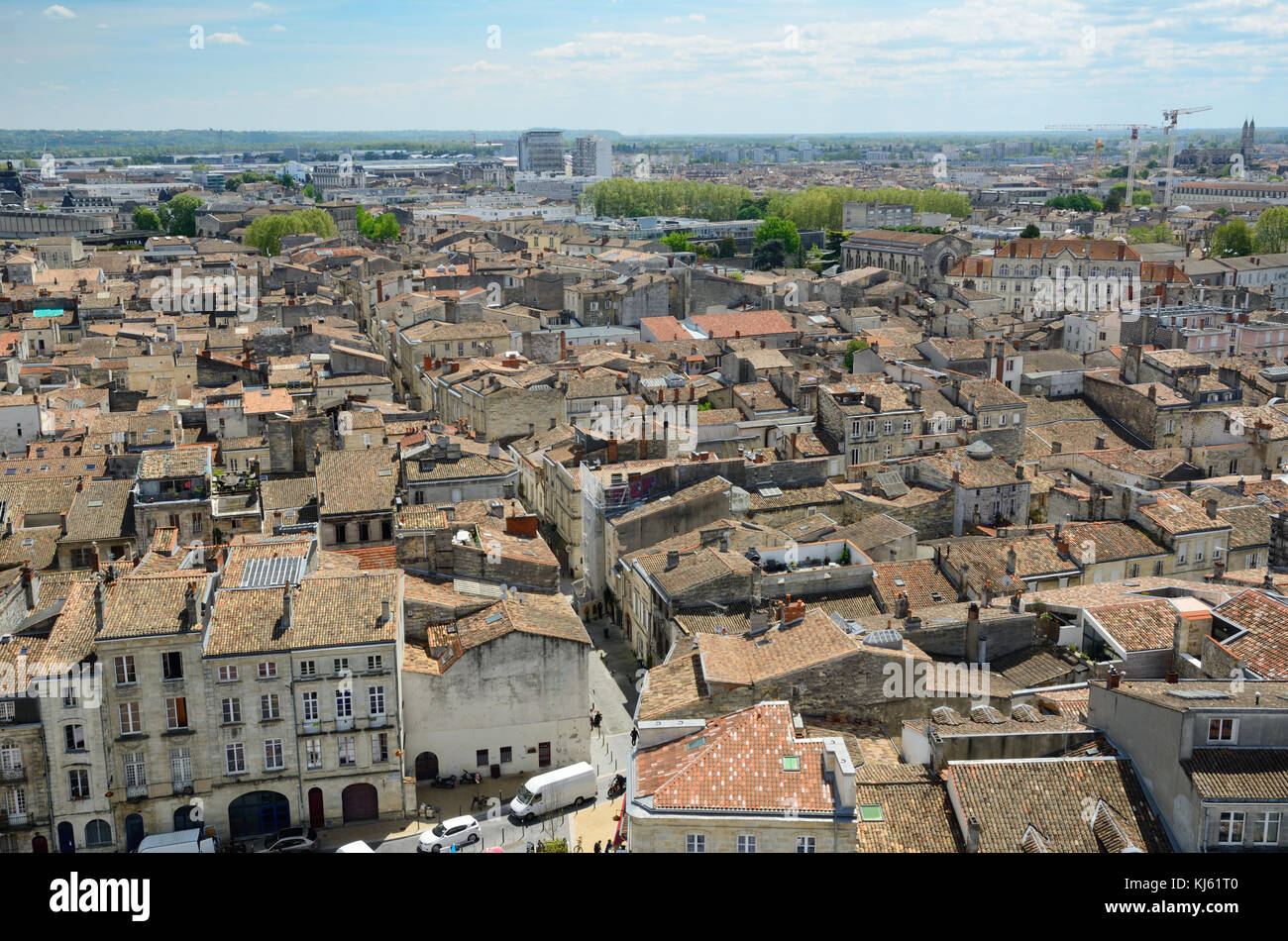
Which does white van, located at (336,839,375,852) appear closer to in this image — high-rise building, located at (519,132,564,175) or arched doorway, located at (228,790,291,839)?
arched doorway, located at (228,790,291,839)

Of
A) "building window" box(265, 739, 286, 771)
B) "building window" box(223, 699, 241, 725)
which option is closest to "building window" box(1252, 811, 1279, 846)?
"building window" box(265, 739, 286, 771)

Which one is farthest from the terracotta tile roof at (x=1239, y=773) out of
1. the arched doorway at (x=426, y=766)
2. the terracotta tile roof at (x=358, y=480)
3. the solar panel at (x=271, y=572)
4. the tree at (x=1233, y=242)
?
the tree at (x=1233, y=242)

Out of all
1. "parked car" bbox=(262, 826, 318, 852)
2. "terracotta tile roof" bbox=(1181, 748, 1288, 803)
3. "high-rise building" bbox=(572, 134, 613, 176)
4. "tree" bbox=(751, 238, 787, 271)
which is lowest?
"parked car" bbox=(262, 826, 318, 852)

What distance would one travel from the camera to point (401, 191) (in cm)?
15438

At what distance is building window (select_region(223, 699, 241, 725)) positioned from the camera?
19844mm

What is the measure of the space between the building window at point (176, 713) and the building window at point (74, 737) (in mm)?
1315

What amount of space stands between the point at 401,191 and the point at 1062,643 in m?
144

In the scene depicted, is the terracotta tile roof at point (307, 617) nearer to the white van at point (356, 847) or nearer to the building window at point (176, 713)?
the building window at point (176, 713)

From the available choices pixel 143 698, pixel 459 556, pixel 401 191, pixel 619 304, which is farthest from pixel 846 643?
pixel 401 191

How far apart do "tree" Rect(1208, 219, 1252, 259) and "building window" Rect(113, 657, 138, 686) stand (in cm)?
8459

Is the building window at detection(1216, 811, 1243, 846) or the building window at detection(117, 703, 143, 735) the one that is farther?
the building window at detection(117, 703, 143, 735)

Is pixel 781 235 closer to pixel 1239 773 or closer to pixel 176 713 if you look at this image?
pixel 176 713
